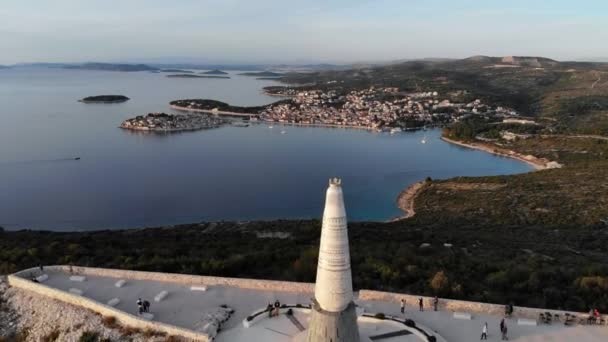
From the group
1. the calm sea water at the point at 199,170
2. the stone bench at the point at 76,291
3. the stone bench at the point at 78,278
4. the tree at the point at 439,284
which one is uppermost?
the tree at the point at 439,284

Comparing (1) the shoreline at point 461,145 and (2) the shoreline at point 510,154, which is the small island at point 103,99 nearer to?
(1) the shoreline at point 461,145

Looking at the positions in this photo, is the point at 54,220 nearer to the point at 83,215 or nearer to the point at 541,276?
the point at 83,215

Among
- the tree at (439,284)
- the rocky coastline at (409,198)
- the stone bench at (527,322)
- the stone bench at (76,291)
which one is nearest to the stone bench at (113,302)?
the stone bench at (76,291)

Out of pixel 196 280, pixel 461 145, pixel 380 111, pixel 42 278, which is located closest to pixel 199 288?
pixel 196 280

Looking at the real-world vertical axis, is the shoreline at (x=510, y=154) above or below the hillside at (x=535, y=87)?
below

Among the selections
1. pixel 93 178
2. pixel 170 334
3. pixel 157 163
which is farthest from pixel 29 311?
pixel 157 163

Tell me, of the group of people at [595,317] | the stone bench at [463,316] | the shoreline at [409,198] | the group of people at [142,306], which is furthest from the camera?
the shoreline at [409,198]

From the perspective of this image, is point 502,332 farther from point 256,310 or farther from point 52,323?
point 52,323
